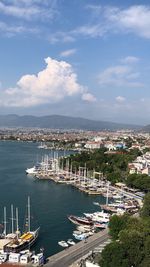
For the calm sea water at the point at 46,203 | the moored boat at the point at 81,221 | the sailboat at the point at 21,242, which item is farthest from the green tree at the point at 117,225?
the moored boat at the point at 81,221

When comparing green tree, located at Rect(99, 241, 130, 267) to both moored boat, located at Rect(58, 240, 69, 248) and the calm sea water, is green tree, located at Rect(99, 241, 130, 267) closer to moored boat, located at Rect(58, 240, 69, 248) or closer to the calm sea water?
the calm sea water

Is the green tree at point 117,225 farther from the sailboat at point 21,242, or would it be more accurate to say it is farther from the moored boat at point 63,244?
the sailboat at point 21,242

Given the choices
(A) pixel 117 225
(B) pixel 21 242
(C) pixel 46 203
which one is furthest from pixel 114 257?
(C) pixel 46 203

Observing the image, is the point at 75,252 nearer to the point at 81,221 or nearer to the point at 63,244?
the point at 63,244

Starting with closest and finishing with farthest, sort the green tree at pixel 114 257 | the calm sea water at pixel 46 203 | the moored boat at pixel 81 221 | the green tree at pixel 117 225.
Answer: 1. the green tree at pixel 114 257
2. the green tree at pixel 117 225
3. the calm sea water at pixel 46 203
4. the moored boat at pixel 81 221

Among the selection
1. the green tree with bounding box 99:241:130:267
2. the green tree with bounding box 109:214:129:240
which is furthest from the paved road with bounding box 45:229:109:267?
the green tree with bounding box 99:241:130:267
